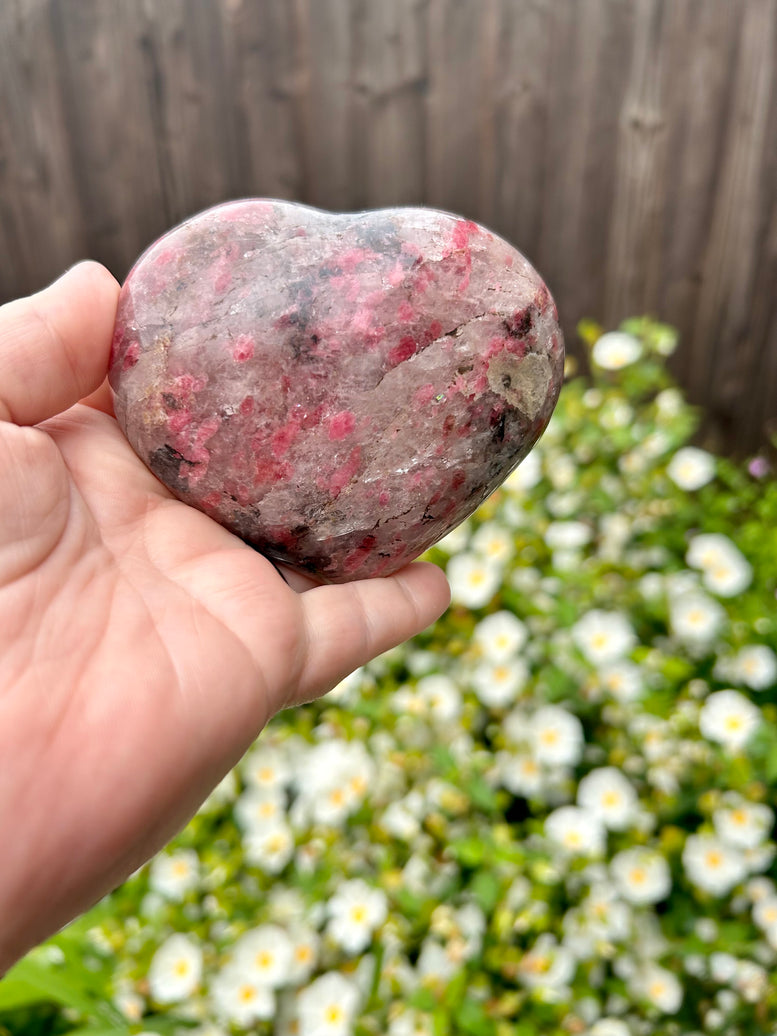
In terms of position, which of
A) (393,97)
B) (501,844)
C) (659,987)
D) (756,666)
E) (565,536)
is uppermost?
(393,97)

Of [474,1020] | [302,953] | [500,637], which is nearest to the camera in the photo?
[474,1020]

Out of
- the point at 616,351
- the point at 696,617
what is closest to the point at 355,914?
the point at 696,617

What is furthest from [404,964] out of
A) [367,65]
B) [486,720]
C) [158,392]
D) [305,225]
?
[367,65]

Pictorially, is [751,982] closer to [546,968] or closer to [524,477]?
[546,968]

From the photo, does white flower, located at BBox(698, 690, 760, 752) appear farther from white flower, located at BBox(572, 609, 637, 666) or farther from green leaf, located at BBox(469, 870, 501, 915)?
green leaf, located at BBox(469, 870, 501, 915)

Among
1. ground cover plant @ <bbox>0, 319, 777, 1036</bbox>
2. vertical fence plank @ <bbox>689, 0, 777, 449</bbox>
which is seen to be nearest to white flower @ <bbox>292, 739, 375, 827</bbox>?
ground cover plant @ <bbox>0, 319, 777, 1036</bbox>

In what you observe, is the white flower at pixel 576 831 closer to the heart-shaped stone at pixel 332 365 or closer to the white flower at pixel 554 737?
the white flower at pixel 554 737

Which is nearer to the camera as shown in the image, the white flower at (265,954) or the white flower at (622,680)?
the white flower at (265,954)

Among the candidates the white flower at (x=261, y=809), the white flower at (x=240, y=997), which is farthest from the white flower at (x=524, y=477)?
the white flower at (x=240, y=997)
